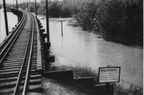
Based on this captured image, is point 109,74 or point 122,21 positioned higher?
point 122,21

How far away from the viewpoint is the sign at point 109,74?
6.75 metres

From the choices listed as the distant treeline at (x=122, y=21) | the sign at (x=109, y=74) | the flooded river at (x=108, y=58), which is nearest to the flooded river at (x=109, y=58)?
the flooded river at (x=108, y=58)

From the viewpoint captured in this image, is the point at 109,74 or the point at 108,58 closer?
the point at 109,74

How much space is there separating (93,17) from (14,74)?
40.7 metres

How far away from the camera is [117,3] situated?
33.2 metres

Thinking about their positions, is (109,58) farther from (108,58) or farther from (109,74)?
(109,74)

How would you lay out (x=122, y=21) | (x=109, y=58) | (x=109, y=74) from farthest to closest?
(x=122, y=21) → (x=109, y=58) → (x=109, y=74)

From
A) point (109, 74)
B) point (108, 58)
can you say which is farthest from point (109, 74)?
point (108, 58)

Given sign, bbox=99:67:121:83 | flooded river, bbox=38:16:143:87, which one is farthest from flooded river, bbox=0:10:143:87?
sign, bbox=99:67:121:83

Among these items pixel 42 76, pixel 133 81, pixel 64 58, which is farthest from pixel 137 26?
pixel 42 76

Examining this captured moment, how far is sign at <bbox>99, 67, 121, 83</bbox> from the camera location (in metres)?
6.75

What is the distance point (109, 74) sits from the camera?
6.83 metres

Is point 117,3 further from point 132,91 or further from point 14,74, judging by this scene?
point 14,74

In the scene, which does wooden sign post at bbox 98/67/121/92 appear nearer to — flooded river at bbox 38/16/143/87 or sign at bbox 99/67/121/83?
sign at bbox 99/67/121/83
